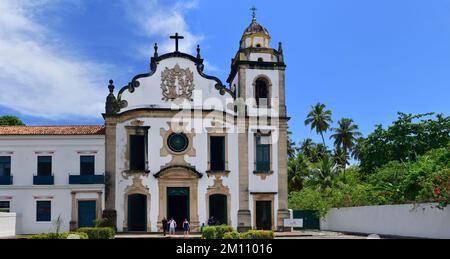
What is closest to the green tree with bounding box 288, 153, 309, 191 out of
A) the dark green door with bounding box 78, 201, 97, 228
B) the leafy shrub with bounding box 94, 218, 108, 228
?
the dark green door with bounding box 78, 201, 97, 228

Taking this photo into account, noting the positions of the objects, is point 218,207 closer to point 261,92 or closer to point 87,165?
point 261,92

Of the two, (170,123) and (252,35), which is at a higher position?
(252,35)

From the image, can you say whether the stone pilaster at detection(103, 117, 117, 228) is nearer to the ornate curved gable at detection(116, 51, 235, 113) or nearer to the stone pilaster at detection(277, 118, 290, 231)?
the ornate curved gable at detection(116, 51, 235, 113)

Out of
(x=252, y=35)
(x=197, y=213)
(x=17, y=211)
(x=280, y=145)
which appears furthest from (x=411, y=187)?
(x=17, y=211)

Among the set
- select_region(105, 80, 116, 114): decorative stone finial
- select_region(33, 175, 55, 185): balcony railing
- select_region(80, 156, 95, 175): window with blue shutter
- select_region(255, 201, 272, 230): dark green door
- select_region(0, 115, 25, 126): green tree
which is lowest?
select_region(255, 201, 272, 230): dark green door

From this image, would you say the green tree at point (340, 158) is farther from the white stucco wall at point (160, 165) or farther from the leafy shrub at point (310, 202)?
the white stucco wall at point (160, 165)

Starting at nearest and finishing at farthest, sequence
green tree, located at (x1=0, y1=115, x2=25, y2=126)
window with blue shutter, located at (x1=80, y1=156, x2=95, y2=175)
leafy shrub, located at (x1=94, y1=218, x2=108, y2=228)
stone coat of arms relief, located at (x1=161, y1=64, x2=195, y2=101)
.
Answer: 1. leafy shrub, located at (x1=94, y1=218, x2=108, y2=228)
2. window with blue shutter, located at (x1=80, y1=156, x2=95, y2=175)
3. stone coat of arms relief, located at (x1=161, y1=64, x2=195, y2=101)
4. green tree, located at (x1=0, y1=115, x2=25, y2=126)

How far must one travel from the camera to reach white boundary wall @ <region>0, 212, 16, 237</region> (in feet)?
88.8

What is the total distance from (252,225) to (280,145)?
16.9 ft

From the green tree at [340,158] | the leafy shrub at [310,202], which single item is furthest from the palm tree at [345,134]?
the leafy shrub at [310,202]

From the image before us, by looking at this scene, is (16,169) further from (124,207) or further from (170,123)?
(170,123)

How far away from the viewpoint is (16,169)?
102 ft

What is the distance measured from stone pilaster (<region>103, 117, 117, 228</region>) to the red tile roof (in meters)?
0.73
